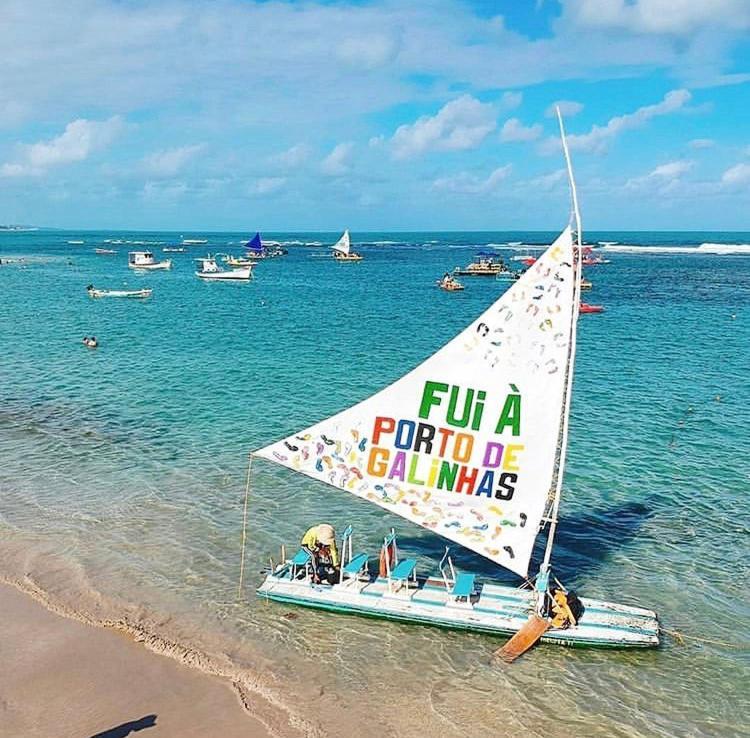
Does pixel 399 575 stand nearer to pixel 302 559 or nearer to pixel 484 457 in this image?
pixel 302 559

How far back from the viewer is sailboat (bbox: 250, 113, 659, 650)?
1531cm

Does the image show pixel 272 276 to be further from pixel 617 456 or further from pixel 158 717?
pixel 158 717

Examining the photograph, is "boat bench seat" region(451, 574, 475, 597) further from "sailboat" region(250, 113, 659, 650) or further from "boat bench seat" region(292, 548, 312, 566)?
"boat bench seat" region(292, 548, 312, 566)

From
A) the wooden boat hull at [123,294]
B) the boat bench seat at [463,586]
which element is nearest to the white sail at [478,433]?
the boat bench seat at [463,586]

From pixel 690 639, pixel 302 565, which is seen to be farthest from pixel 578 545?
pixel 302 565

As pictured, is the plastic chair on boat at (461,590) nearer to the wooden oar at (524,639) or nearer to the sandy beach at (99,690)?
the wooden oar at (524,639)

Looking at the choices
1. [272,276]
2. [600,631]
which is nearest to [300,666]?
Result: [600,631]

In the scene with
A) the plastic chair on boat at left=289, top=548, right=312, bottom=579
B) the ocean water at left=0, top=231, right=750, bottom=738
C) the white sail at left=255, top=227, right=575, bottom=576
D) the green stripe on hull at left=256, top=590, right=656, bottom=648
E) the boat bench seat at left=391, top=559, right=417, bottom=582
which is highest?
the white sail at left=255, top=227, right=575, bottom=576

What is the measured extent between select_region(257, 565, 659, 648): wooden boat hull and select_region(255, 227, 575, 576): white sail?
1066 millimetres

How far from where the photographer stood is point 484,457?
15992 mm

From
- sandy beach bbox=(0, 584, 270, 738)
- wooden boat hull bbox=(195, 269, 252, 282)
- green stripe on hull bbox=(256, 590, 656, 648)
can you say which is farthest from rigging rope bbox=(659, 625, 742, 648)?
wooden boat hull bbox=(195, 269, 252, 282)

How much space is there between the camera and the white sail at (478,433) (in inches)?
601

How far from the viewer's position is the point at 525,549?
16281mm

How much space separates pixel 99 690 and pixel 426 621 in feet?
21.8
